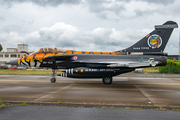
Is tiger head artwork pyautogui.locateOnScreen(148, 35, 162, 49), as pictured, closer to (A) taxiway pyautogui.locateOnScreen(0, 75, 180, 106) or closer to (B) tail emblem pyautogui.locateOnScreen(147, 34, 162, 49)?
(B) tail emblem pyautogui.locateOnScreen(147, 34, 162, 49)

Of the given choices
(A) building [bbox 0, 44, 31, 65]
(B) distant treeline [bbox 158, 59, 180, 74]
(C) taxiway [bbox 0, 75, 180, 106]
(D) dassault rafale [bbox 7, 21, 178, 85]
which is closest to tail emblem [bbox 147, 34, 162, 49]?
(D) dassault rafale [bbox 7, 21, 178, 85]

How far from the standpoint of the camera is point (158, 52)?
13.4 meters

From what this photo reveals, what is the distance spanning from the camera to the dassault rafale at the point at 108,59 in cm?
1262

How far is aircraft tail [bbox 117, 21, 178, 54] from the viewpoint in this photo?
13430 mm

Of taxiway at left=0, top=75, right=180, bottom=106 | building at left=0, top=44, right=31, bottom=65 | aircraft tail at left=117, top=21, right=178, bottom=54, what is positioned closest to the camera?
A: taxiway at left=0, top=75, right=180, bottom=106

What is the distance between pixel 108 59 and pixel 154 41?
4.57 m

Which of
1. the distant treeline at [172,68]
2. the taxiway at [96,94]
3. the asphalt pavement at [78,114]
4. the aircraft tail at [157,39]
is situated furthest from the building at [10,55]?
the asphalt pavement at [78,114]

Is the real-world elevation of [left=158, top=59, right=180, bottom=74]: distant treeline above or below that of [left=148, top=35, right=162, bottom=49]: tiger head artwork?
below

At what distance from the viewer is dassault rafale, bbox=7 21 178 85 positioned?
12.6 meters

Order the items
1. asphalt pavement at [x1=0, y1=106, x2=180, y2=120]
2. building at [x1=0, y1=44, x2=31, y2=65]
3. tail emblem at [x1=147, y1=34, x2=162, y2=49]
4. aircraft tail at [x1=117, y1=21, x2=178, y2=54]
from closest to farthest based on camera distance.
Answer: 1. asphalt pavement at [x1=0, y1=106, x2=180, y2=120]
2. aircraft tail at [x1=117, y1=21, x2=178, y2=54]
3. tail emblem at [x1=147, y1=34, x2=162, y2=49]
4. building at [x1=0, y1=44, x2=31, y2=65]

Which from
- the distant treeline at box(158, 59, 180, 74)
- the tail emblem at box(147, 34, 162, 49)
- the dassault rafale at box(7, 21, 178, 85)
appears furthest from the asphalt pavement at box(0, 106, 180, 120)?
the distant treeline at box(158, 59, 180, 74)

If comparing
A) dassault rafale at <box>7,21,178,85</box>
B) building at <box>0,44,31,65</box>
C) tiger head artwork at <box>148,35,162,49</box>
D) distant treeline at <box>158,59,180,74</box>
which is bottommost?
distant treeline at <box>158,59,180,74</box>

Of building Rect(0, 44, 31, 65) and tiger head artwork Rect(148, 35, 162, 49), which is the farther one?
building Rect(0, 44, 31, 65)

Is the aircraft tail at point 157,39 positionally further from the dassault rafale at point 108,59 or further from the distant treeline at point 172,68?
the distant treeline at point 172,68
